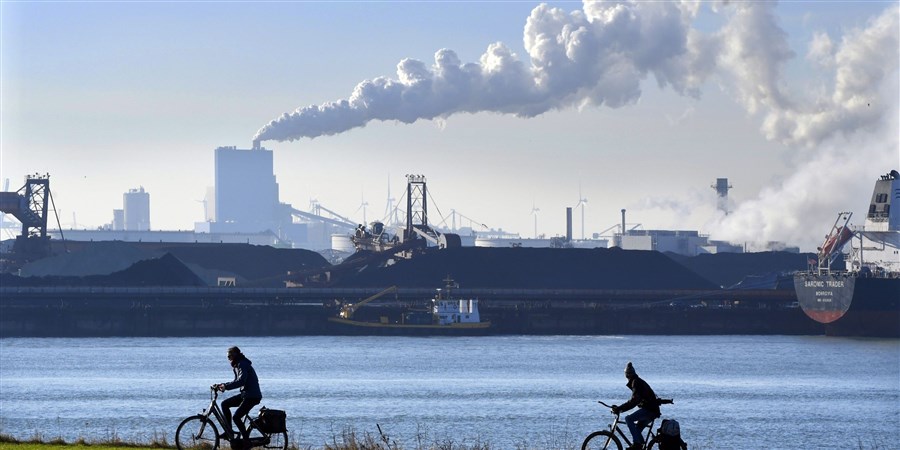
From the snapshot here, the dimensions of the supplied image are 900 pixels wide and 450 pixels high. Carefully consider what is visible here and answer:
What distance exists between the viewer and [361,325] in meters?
114

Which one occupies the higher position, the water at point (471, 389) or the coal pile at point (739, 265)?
the coal pile at point (739, 265)

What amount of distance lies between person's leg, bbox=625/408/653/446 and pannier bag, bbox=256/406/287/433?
584 centimetres

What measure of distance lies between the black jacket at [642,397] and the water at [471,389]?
7528 mm

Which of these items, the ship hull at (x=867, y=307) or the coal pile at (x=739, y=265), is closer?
the ship hull at (x=867, y=307)

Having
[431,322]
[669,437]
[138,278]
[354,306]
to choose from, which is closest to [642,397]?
[669,437]

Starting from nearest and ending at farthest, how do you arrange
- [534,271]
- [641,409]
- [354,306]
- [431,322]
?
[641,409] → [431,322] → [354,306] → [534,271]

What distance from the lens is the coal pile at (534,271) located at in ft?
460

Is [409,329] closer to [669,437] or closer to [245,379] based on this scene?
[245,379]

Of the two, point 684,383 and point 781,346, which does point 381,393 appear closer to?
point 684,383

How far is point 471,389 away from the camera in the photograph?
6041 centimetres

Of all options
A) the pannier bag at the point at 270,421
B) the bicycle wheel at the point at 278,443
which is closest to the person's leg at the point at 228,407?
the pannier bag at the point at 270,421

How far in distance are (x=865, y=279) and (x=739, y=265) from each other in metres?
61.1

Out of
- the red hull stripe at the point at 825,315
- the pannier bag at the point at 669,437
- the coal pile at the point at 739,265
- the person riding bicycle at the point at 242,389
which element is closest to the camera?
the pannier bag at the point at 669,437

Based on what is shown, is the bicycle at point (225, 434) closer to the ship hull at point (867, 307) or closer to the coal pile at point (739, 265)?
the ship hull at point (867, 307)
